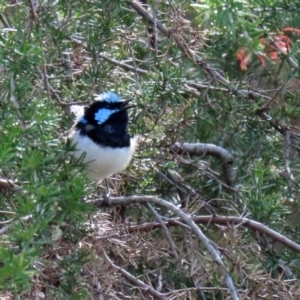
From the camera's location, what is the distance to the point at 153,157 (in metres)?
3.02

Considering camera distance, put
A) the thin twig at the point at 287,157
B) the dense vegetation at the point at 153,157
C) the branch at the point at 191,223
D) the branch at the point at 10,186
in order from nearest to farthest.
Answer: the dense vegetation at the point at 153,157
the branch at the point at 10,186
the branch at the point at 191,223
the thin twig at the point at 287,157

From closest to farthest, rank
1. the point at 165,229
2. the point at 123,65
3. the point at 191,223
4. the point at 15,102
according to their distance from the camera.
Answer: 1. the point at 15,102
2. the point at 191,223
3. the point at 165,229
4. the point at 123,65

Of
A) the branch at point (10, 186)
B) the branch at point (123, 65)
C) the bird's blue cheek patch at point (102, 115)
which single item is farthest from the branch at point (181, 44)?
the branch at point (10, 186)

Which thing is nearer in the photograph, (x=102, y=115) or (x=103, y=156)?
(x=103, y=156)

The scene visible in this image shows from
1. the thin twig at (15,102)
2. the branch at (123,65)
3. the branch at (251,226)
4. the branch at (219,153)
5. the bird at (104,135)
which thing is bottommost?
the branch at (219,153)

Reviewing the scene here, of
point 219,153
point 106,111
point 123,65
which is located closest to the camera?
point 123,65

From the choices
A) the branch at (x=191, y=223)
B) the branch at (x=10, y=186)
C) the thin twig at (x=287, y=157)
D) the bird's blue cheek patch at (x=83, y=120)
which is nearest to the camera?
the branch at (x=10, y=186)

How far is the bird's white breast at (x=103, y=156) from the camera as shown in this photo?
3.13 metres

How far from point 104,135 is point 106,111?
0.11 metres

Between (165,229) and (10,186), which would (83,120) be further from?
(10,186)

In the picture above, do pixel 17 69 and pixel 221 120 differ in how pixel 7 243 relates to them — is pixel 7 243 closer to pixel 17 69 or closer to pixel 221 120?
pixel 17 69

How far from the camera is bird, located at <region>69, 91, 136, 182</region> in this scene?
314cm

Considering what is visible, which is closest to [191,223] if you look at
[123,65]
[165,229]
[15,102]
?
[165,229]

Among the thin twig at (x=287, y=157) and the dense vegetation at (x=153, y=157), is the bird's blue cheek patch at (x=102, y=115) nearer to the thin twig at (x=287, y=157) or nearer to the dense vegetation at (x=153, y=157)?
the dense vegetation at (x=153, y=157)
